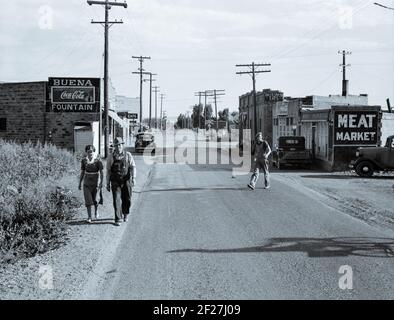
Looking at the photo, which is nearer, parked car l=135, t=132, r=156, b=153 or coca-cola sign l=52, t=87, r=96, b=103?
coca-cola sign l=52, t=87, r=96, b=103

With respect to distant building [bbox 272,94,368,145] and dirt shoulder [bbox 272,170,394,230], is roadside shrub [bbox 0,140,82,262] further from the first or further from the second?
distant building [bbox 272,94,368,145]

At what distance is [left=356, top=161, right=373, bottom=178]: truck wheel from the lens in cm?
2672

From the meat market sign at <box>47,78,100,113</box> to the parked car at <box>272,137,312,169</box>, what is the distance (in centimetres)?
1264

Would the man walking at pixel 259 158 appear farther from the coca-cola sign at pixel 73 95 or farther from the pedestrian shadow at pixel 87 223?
the coca-cola sign at pixel 73 95

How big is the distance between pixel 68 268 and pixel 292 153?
23.8 metres

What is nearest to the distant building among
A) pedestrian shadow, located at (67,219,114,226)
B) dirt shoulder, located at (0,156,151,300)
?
pedestrian shadow, located at (67,219,114,226)

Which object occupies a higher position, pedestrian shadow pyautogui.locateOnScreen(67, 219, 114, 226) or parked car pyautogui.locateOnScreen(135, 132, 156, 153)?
parked car pyautogui.locateOnScreen(135, 132, 156, 153)

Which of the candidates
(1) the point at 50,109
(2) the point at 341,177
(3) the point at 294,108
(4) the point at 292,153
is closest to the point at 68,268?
(2) the point at 341,177

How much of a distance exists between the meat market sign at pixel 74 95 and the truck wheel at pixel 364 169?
1789cm

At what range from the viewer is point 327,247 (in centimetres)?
1006

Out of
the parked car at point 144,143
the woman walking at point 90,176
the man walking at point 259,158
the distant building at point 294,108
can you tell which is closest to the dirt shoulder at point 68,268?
the woman walking at point 90,176

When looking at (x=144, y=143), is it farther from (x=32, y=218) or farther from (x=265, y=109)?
(x=32, y=218)

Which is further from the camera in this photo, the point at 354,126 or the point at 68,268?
the point at 354,126
